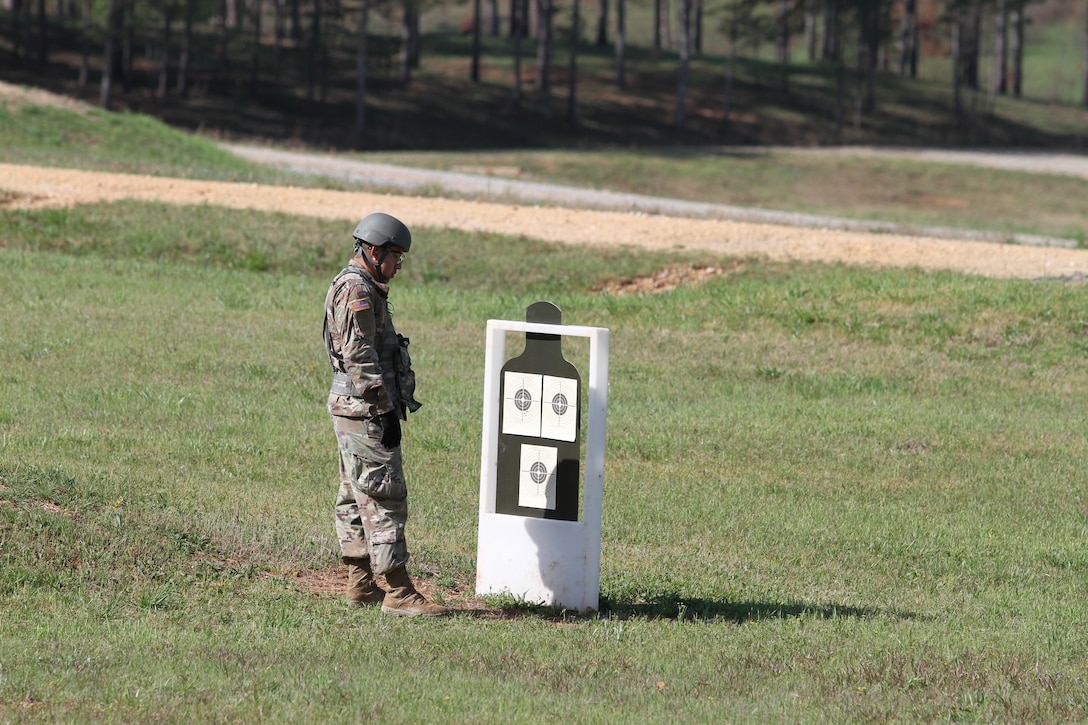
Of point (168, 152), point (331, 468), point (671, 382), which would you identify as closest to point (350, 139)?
point (168, 152)

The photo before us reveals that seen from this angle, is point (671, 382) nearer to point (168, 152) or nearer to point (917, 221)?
point (917, 221)

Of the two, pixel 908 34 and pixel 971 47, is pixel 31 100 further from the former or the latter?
pixel 971 47

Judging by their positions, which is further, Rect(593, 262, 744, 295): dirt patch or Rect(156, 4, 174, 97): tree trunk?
Rect(156, 4, 174, 97): tree trunk

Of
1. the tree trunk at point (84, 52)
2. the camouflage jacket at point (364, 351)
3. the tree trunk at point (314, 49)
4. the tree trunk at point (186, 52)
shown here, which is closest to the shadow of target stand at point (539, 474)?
the camouflage jacket at point (364, 351)

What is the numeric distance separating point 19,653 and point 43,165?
76.6 feet

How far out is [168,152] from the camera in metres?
34.6

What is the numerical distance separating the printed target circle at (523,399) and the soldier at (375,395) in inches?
24.4

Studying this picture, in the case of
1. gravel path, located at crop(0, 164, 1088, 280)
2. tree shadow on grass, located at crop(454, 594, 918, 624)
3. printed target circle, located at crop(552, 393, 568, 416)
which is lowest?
tree shadow on grass, located at crop(454, 594, 918, 624)

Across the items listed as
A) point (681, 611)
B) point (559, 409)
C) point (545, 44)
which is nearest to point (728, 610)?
point (681, 611)

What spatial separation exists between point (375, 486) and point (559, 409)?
106cm

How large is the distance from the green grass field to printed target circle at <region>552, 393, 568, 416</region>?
106 centimetres

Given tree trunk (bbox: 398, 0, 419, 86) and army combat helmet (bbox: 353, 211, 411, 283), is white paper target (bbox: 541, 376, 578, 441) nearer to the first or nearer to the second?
army combat helmet (bbox: 353, 211, 411, 283)

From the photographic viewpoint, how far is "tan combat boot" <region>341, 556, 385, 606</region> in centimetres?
712

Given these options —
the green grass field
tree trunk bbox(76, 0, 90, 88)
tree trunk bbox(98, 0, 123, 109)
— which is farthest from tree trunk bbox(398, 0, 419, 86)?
the green grass field
